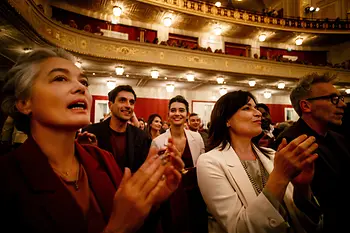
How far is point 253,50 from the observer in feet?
49.6

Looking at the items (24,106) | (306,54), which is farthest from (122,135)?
(306,54)

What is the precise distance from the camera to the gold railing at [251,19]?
38.2ft

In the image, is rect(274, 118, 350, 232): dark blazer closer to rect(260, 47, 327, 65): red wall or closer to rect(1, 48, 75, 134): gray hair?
rect(1, 48, 75, 134): gray hair

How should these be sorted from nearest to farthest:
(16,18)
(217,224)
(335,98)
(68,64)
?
(68,64), (217,224), (335,98), (16,18)

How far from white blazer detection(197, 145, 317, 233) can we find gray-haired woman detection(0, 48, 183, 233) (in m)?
0.56

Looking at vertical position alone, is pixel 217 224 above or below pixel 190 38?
below

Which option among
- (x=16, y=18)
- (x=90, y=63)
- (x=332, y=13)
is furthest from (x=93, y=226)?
(x=332, y=13)

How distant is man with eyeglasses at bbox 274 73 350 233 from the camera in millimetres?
1711

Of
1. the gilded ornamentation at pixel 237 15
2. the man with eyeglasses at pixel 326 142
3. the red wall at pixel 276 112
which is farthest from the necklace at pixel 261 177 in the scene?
the red wall at pixel 276 112

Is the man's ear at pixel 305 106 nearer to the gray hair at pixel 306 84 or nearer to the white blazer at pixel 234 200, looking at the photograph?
the gray hair at pixel 306 84

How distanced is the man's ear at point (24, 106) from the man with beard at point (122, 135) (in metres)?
1.52

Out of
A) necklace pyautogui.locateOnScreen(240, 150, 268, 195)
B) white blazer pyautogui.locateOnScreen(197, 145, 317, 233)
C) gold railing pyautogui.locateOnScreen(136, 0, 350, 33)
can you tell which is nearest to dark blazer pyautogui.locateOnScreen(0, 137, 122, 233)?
white blazer pyautogui.locateOnScreen(197, 145, 317, 233)

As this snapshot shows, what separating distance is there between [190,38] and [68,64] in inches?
533

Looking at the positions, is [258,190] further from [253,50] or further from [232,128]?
[253,50]
